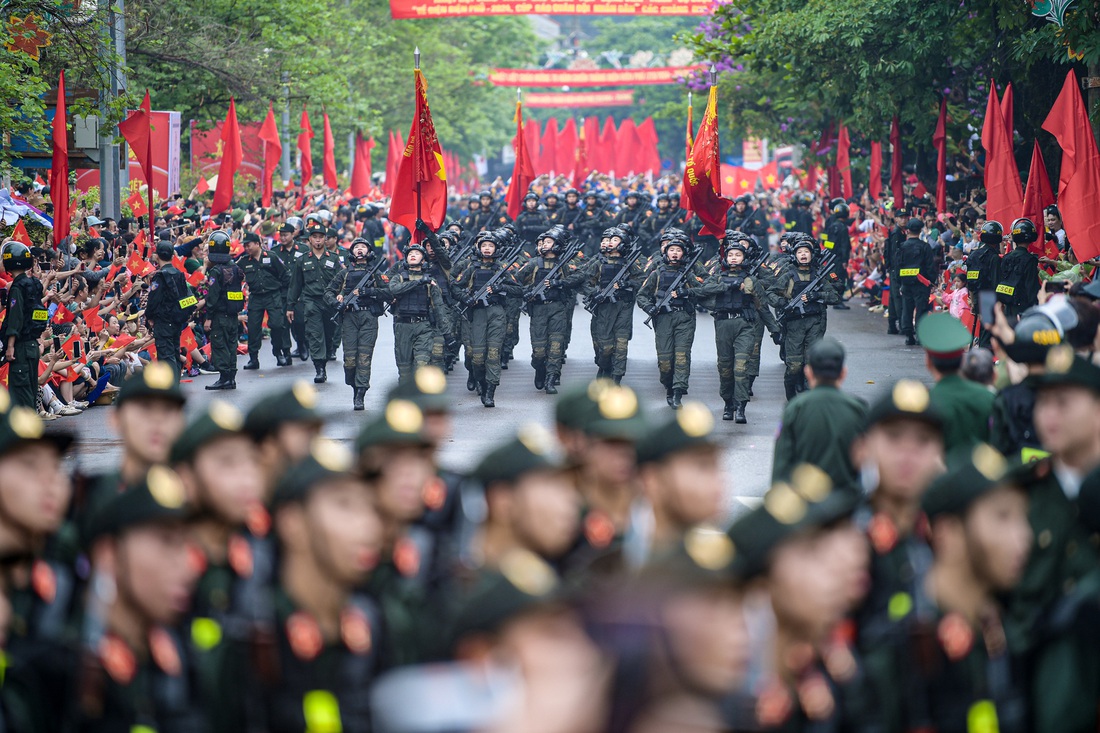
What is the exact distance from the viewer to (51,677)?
4379 mm

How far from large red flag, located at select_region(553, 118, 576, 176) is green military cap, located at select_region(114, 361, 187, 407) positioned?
43.3 meters

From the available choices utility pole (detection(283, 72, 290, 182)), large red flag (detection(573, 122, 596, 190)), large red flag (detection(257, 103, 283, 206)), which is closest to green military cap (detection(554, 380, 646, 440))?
large red flag (detection(257, 103, 283, 206))

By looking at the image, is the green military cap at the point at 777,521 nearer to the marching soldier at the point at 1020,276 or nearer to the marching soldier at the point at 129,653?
the marching soldier at the point at 129,653

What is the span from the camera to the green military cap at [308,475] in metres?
4.57

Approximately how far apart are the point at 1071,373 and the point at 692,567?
3467 millimetres

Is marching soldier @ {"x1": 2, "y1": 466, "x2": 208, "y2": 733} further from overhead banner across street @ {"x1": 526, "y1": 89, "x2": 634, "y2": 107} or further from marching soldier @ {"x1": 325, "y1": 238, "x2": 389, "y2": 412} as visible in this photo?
overhead banner across street @ {"x1": 526, "y1": 89, "x2": 634, "y2": 107}

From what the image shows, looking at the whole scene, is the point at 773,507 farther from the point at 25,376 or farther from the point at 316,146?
the point at 316,146

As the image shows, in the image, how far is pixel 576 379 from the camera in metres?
19.5

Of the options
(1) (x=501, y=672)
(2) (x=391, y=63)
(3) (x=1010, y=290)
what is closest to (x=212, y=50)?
(3) (x=1010, y=290)

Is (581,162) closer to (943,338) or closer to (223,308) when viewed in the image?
(223,308)

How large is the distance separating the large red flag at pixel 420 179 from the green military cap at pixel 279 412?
12.4 m

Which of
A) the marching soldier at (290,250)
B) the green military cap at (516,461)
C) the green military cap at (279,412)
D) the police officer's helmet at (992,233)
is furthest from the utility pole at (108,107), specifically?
the green military cap at (516,461)

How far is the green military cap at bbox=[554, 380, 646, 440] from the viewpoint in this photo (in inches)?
239

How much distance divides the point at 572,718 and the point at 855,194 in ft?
106
